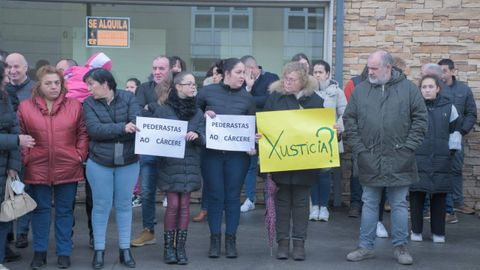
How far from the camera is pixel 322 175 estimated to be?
9.06 m

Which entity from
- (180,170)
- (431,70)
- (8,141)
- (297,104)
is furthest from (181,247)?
(431,70)

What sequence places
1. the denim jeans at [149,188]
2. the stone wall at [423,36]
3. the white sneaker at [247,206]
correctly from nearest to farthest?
the denim jeans at [149,188] → the white sneaker at [247,206] → the stone wall at [423,36]

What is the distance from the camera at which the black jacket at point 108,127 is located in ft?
21.7

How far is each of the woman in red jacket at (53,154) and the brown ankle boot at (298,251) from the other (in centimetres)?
209

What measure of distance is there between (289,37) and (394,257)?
4.01 metres

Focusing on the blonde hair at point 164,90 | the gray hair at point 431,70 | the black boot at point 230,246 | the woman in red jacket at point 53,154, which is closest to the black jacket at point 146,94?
the blonde hair at point 164,90

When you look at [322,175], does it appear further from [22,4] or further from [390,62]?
[22,4]

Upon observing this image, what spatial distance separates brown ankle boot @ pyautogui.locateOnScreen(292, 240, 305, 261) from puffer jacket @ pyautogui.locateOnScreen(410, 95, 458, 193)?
1.50m

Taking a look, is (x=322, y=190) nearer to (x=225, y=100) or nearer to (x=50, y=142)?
(x=225, y=100)

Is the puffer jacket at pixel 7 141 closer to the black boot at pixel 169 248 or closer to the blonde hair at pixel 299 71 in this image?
the black boot at pixel 169 248

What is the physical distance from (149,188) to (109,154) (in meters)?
1.13

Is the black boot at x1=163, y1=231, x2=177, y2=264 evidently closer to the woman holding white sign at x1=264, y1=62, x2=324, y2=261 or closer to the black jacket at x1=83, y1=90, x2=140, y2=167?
the black jacket at x1=83, y1=90, x2=140, y2=167

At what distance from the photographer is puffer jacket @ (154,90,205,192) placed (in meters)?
6.88

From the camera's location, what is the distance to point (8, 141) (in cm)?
626
